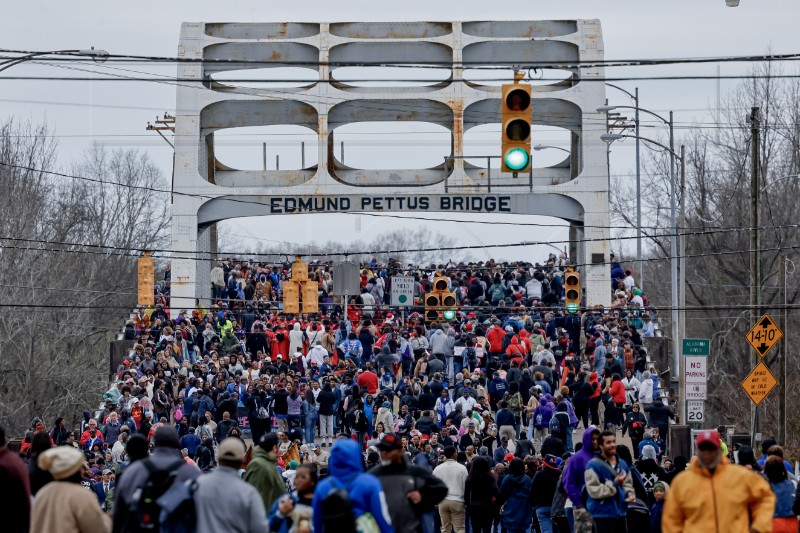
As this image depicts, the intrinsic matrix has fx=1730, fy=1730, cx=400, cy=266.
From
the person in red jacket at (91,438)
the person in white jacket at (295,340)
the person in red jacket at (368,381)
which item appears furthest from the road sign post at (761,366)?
the person in white jacket at (295,340)

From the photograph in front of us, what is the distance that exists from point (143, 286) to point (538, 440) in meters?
13.6

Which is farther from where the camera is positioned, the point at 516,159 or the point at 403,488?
the point at 516,159

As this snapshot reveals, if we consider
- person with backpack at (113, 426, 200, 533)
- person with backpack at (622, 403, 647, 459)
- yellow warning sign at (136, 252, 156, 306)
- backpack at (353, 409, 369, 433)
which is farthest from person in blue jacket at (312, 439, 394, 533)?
yellow warning sign at (136, 252, 156, 306)

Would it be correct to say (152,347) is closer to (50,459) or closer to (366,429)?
(366,429)

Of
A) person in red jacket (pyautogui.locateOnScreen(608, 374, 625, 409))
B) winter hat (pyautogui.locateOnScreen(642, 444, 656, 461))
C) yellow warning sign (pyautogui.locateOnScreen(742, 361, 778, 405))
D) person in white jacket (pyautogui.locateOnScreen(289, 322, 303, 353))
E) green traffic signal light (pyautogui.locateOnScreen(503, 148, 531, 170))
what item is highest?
green traffic signal light (pyautogui.locateOnScreen(503, 148, 531, 170))

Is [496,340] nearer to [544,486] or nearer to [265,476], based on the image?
[544,486]

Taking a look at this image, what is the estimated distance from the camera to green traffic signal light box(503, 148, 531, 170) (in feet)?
61.3

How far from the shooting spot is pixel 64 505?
12047 mm

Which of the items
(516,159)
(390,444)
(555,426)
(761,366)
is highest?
(516,159)

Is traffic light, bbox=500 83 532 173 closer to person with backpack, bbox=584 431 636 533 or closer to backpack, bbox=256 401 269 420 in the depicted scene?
person with backpack, bbox=584 431 636 533

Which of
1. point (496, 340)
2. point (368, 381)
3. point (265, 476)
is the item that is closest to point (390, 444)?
point (265, 476)

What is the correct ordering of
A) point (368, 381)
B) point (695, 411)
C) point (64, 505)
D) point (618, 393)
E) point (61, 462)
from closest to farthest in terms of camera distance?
point (64, 505)
point (61, 462)
point (695, 411)
point (618, 393)
point (368, 381)

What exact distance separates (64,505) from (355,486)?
2.04m

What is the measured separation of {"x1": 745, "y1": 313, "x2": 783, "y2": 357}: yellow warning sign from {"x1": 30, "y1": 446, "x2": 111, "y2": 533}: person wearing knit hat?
59.5 ft
